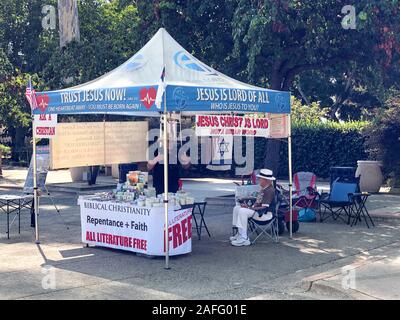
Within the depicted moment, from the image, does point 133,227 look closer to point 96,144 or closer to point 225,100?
point 225,100

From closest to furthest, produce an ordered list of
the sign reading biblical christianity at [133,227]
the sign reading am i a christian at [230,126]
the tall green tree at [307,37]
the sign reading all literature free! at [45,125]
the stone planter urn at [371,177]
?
1. the sign reading biblical christianity at [133,227]
2. the sign reading am i a christian at [230,126]
3. the sign reading all literature free! at [45,125]
4. the tall green tree at [307,37]
5. the stone planter urn at [371,177]

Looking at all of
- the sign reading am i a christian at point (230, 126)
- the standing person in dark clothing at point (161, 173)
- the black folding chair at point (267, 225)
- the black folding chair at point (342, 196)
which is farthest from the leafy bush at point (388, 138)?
the standing person in dark clothing at point (161, 173)

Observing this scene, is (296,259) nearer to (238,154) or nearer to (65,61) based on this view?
(65,61)

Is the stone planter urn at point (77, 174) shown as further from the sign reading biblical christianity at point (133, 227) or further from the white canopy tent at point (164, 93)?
the sign reading biblical christianity at point (133, 227)

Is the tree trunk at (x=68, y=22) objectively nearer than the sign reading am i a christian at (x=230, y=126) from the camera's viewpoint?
No

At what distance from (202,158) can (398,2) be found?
508 inches

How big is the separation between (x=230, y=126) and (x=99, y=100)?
2.30 m

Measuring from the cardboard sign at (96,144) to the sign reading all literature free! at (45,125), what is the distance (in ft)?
1.57

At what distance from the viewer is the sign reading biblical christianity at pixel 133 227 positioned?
420 inches

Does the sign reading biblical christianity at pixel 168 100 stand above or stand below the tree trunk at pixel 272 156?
above

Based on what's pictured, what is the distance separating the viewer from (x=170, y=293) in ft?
27.7

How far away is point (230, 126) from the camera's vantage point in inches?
454

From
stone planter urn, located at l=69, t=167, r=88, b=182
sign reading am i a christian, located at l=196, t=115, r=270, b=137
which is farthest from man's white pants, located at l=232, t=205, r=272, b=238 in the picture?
stone planter urn, located at l=69, t=167, r=88, b=182
